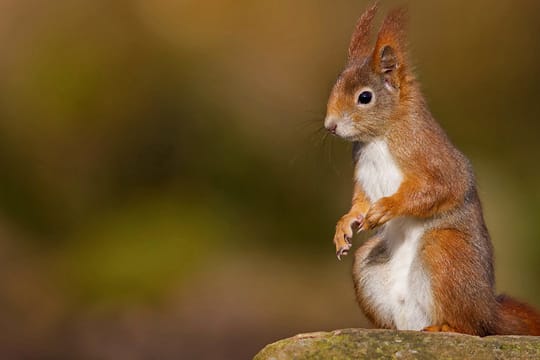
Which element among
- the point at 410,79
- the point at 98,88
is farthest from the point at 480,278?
the point at 98,88

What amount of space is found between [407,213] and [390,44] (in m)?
0.54

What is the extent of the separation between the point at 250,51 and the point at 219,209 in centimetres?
91

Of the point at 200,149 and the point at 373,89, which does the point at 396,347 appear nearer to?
the point at 373,89

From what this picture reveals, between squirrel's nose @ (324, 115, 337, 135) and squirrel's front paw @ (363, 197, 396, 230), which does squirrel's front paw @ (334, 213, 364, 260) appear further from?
squirrel's nose @ (324, 115, 337, 135)

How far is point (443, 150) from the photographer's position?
3645 mm

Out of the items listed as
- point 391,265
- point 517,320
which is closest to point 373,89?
point 391,265

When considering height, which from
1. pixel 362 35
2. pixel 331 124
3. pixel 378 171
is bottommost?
pixel 378 171

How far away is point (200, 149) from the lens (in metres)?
6.58

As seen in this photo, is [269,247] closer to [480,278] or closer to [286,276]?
[286,276]

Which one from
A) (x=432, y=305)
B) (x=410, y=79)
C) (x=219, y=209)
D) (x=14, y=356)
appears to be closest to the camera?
(x=432, y=305)

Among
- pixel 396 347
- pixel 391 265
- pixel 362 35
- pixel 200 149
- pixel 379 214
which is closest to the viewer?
pixel 396 347

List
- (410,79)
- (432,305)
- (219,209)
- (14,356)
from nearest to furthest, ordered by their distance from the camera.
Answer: (432,305) → (410,79) → (14,356) → (219,209)

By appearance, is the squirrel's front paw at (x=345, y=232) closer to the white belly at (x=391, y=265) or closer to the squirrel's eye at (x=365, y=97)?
the white belly at (x=391, y=265)

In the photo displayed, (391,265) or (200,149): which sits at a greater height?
(200,149)
